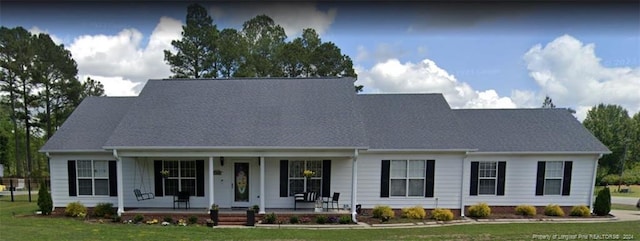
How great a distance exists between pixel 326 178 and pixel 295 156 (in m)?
1.43

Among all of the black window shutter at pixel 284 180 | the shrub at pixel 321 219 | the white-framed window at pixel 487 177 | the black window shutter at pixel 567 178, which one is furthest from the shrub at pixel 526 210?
the black window shutter at pixel 284 180

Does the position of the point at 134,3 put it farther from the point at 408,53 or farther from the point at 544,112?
the point at 544,112

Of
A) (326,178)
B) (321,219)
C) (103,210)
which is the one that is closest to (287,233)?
(321,219)

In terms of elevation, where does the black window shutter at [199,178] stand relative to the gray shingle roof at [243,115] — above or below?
below

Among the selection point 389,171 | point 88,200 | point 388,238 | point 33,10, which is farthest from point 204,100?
point 33,10

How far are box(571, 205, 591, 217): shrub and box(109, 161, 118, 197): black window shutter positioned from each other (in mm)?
13347

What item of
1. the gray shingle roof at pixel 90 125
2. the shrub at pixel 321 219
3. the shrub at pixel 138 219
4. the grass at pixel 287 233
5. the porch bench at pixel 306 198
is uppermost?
the gray shingle roof at pixel 90 125

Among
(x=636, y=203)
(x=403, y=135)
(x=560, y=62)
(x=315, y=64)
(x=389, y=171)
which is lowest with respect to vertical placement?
(x=636, y=203)

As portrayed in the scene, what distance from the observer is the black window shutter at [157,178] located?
860cm

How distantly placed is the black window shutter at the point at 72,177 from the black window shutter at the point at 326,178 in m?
7.16

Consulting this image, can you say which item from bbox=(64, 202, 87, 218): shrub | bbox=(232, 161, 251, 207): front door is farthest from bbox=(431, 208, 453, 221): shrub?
bbox=(64, 202, 87, 218): shrub

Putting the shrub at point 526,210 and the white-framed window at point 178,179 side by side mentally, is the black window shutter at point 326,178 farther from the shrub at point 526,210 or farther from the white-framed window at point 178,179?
the shrub at point 526,210

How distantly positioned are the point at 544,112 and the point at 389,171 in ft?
21.0

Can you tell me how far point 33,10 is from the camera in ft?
6.62
